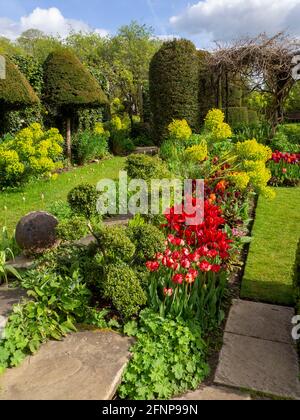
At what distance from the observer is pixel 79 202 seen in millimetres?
3514

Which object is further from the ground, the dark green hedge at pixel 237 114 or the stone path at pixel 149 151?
the dark green hedge at pixel 237 114

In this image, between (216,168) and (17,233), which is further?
(216,168)

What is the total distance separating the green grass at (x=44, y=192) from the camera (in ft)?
21.3

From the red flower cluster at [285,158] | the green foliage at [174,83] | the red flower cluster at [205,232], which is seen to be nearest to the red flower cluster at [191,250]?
the red flower cluster at [205,232]

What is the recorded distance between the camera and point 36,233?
165 inches

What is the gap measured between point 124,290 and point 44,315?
0.63 meters

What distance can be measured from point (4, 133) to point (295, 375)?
930cm

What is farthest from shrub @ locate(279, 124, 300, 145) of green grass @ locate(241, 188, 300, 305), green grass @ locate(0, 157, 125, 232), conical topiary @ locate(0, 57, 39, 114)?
conical topiary @ locate(0, 57, 39, 114)

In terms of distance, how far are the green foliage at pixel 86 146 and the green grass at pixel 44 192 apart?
0.45m

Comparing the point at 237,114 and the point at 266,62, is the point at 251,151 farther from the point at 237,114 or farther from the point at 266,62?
the point at 237,114

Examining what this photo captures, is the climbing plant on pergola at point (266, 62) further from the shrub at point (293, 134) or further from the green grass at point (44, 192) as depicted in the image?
the green grass at point (44, 192)
